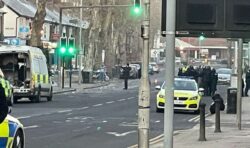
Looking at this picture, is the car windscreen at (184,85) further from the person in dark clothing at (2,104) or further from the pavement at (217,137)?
the person in dark clothing at (2,104)

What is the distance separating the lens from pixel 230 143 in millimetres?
15703

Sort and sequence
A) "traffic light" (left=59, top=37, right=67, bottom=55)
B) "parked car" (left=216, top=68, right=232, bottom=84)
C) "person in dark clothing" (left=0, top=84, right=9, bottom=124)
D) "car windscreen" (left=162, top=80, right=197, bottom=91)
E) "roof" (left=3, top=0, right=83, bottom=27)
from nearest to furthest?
"person in dark clothing" (left=0, top=84, right=9, bottom=124)
"car windscreen" (left=162, top=80, right=197, bottom=91)
"traffic light" (left=59, top=37, right=67, bottom=55)
"parked car" (left=216, top=68, right=232, bottom=84)
"roof" (left=3, top=0, right=83, bottom=27)

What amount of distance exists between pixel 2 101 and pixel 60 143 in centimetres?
825

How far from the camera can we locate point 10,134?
1019cm

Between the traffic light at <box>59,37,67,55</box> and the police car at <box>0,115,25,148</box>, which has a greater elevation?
the traffic light at <box>59,37,67,55</box>

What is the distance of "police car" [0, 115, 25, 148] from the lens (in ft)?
32.0

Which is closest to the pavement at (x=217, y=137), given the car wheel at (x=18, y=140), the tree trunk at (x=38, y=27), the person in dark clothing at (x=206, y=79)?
the car wheel at (x=18, y=140)

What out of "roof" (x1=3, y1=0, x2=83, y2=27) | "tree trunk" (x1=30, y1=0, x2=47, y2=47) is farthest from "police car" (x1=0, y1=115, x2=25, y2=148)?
"roof" (x1=3, y1=0, x2=83, y2=27)

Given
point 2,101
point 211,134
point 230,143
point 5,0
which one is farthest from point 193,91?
point 5,0

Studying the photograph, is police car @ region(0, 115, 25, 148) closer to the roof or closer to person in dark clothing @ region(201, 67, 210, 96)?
person in dark clothing @ region(201, 67, 210, 96)

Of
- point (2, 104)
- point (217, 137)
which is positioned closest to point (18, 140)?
point (2, 104)

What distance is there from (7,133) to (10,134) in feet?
0.60

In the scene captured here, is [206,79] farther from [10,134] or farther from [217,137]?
[10,134]

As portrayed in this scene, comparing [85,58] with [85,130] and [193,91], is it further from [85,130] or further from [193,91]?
[85,130]
